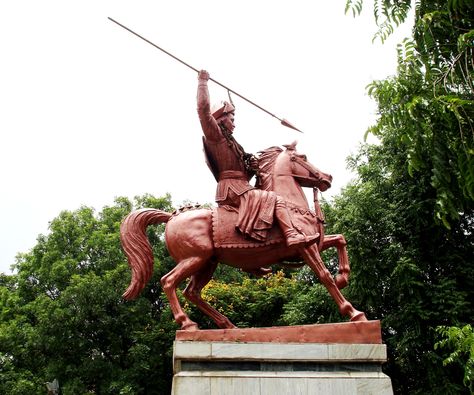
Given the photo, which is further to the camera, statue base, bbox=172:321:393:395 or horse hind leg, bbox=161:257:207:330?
horse hind leg, bbox=161:257:207:330

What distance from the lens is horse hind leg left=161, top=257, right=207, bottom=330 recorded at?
751cm

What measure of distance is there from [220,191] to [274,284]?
14.3 metres

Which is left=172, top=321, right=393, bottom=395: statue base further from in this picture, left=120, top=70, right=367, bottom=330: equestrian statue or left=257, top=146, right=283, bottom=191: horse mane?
left=257, top=146, right=283, bottom=191: horse mane

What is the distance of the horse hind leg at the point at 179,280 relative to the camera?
24.6ft

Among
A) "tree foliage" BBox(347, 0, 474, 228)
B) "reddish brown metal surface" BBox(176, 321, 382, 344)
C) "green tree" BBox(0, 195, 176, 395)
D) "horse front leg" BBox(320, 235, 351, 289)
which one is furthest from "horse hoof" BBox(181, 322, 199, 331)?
"green tree" BBox(0, 195, 176, 395)

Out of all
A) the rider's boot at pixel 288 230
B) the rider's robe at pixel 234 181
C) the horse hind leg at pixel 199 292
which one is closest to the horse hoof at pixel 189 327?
the horse hind leg at pixel 199 292

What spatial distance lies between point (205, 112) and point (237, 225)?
4.92 feet

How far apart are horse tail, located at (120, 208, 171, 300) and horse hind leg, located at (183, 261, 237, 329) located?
577 millimetres

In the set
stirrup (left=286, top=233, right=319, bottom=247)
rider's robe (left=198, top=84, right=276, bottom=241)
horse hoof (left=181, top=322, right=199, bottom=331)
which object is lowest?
horse hoof (left=181, top=322, right=199, bottom=331)

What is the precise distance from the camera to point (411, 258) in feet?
48.8

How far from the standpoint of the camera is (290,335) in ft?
23.5

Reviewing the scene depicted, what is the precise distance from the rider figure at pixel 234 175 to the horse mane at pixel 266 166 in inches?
4.0

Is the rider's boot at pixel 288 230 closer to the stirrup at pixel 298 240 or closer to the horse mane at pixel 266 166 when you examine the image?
the stirrup at pixel 298 240

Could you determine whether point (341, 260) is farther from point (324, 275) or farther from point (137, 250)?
point (137, 250)
